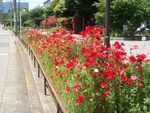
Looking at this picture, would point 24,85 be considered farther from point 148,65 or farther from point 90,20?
point 90,20

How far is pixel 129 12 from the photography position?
3241 cm

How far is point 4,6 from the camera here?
155m

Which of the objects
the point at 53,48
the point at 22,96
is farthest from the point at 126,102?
the point at 53,48

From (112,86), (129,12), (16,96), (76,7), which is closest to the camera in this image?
(112,86)

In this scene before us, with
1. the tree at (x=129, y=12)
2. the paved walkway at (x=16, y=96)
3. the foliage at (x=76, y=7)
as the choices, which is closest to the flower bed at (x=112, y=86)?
the paved walkway at (x=16, y=96)

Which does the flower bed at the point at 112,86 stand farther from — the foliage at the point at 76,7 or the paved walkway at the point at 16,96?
the foliage at the point at 76,7

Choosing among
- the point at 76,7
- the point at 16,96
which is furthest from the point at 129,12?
the point at 16,96

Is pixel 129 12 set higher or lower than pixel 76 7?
lower

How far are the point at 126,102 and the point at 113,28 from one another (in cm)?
3011

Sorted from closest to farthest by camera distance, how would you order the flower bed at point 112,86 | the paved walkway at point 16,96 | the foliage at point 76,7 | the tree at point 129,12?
the flower bed at point 112,86 < the paved walkway at point 16,96 < the tree at point 129,12 < the foliage at point 76,7

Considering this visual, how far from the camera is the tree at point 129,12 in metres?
32.0

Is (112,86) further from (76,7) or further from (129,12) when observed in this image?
(76,7)

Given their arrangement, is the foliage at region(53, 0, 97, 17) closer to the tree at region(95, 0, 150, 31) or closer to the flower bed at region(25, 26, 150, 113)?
the tree at region(95, 0, 150, 31)

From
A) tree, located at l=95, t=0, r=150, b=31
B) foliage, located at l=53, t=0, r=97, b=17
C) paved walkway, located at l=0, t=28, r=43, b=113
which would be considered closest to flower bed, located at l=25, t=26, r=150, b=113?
paved walkway, located at l=0, t=28, r=43, b=113
